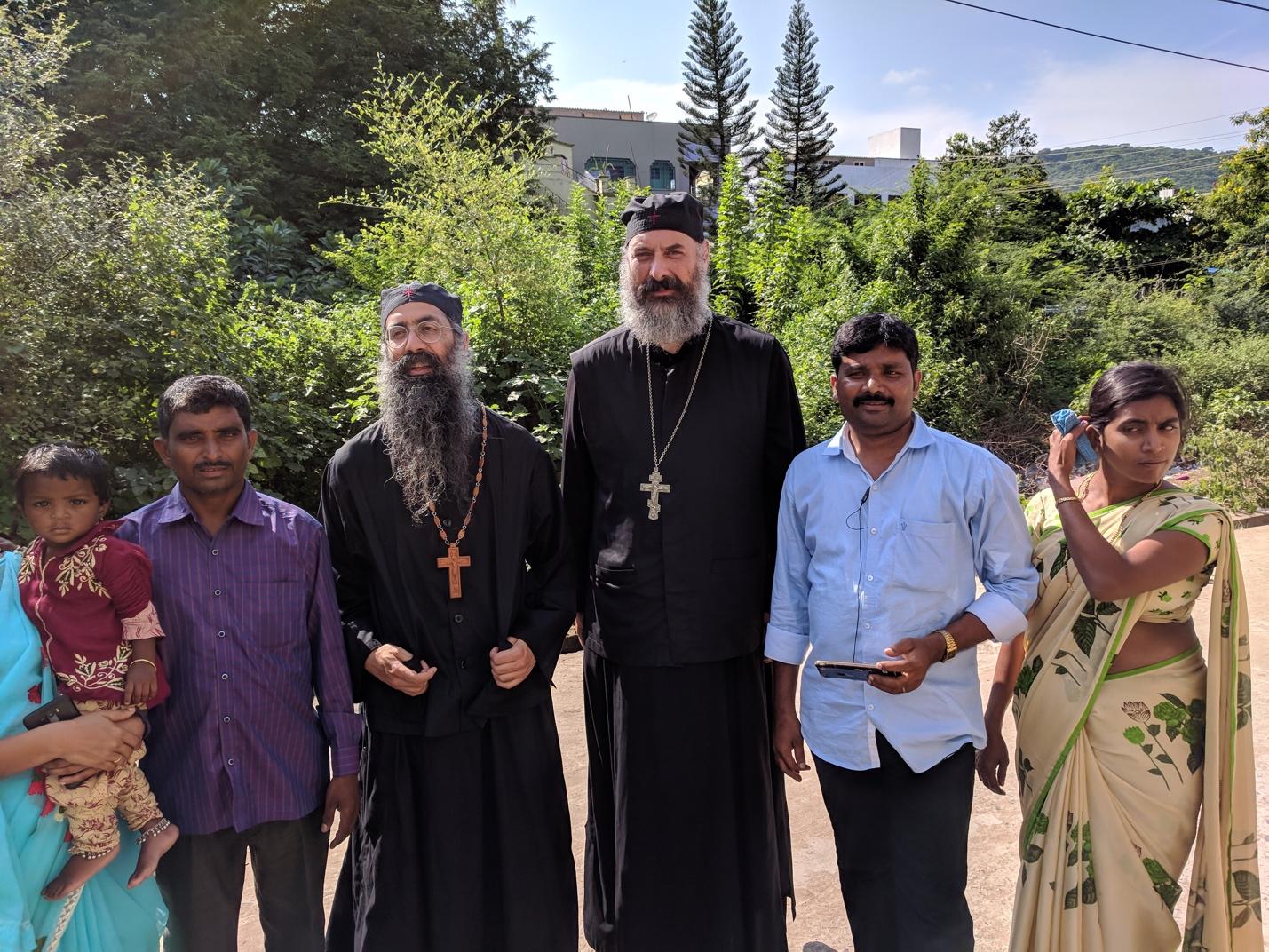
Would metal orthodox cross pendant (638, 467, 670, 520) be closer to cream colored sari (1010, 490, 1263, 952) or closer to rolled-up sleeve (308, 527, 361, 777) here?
A: rolled-up sleeve (308, 527, 361, 777)

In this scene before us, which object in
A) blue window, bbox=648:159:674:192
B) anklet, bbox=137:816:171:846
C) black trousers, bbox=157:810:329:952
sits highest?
blue window, bbox=648:159:674:192

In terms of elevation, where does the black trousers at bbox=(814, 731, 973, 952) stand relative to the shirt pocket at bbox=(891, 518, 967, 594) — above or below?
below

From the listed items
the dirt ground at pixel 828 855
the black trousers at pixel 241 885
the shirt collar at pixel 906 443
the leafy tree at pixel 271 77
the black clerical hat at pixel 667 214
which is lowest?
the dirt ground at pixel 828 855

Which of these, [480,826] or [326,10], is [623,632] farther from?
[326,10]

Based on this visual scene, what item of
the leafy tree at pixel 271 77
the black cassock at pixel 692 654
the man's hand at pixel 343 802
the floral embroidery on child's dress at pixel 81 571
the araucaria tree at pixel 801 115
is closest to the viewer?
the floral embroidery on child's dress at pixel 81 571

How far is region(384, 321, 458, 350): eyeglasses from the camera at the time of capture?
8.46 feet

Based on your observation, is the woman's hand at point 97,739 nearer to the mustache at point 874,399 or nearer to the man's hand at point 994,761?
the mustache at point 874,399

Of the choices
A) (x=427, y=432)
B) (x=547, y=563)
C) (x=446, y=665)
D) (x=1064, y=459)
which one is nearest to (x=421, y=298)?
(x=427, y=432)

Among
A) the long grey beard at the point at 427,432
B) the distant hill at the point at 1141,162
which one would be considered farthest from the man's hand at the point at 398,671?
the distant hill at the point at 1141,162

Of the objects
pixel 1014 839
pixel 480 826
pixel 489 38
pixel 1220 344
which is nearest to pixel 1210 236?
pixel 1220 344

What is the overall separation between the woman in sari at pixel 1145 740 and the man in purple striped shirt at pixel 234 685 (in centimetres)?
206

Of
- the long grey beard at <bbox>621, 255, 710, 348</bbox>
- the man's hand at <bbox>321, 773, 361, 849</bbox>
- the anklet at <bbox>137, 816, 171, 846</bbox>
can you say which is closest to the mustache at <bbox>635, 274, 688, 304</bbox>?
the long grey beard at <bbox>621, 255, 710, 348</bbox>

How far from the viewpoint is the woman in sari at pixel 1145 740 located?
220cm

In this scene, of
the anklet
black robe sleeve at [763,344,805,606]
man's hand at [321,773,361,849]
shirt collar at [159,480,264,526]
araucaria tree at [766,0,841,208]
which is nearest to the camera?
the anklet
